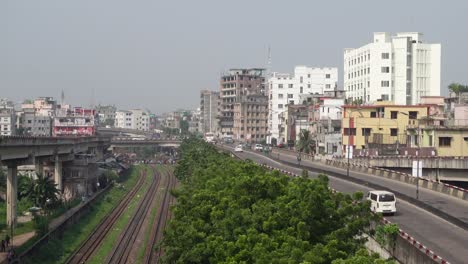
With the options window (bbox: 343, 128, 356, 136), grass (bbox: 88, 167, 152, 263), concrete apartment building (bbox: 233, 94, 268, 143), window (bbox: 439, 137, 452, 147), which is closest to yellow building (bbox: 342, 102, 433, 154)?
window (bbox: 343, 128, 356, 136)

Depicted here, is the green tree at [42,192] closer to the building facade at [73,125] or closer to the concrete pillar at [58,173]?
the concrete pillar at [58,173]

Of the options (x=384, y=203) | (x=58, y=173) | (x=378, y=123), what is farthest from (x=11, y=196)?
(x=378, y=123)

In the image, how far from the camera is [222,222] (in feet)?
84.0

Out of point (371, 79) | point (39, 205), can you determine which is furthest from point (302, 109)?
point (39, 205)

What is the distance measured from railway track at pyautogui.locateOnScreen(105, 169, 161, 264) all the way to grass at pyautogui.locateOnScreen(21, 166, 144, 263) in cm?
316

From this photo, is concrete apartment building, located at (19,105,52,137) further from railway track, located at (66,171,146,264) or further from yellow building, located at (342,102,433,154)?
yellow building, located at (342,102,433,154)

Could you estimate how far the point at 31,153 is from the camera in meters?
66.2

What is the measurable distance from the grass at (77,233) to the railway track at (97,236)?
500 millimetres

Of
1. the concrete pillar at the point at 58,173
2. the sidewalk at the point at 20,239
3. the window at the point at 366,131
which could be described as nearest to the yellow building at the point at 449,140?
the window at the point at 366,131

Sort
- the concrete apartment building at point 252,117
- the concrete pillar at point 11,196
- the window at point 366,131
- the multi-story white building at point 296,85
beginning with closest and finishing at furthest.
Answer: the concrete pillar at point 11,196
the window at point 366,131
the multi-story white building at point 296,85
the concrete apartment building at point 252,117

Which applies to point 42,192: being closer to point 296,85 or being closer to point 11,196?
point 11,196

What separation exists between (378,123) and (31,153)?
1720 inches

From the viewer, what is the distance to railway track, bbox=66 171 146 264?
48.1 metres

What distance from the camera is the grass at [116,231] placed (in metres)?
49.3
